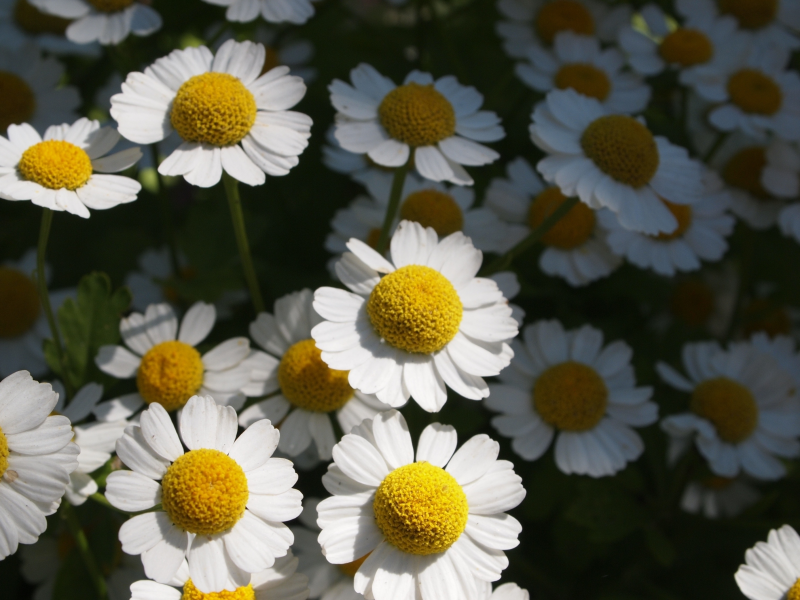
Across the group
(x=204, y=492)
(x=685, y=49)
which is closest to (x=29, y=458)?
(x=204, y=492)

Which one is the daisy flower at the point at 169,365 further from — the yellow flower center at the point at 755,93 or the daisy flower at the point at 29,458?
the yellow flower center at the point at 755,93

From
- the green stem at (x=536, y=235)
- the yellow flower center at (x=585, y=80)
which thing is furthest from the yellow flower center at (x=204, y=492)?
the yellow flower center at (x=585, y=80)

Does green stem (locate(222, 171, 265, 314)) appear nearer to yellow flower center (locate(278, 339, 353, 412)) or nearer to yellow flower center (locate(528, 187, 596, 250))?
yellow flower center (locate(278, 339, 353, 412))

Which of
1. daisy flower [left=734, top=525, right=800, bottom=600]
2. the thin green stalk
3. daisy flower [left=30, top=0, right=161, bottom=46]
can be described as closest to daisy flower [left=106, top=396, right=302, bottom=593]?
the thin green stalk

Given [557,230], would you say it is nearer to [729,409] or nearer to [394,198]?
[394,198]

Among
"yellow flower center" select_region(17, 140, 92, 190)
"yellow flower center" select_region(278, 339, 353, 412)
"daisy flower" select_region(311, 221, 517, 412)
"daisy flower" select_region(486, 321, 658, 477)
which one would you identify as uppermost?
"yellow flower center" select_region(17, 140, 92, 190)
